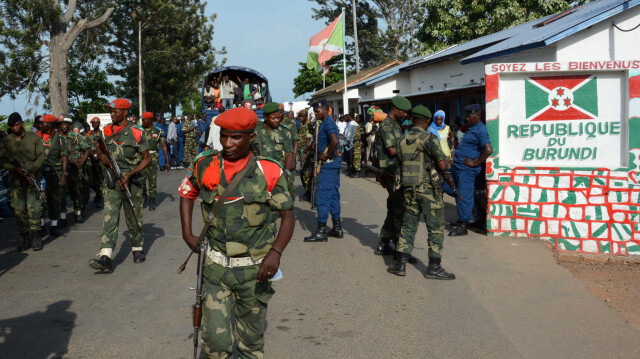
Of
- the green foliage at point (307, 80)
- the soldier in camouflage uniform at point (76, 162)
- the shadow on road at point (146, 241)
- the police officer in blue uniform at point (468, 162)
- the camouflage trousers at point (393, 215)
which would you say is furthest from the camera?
the green foliage at point (307, 80)

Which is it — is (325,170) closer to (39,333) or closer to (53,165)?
(39,333)

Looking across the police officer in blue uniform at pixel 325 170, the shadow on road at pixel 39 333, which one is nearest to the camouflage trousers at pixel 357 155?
the police officer in blue uniform at pixel 325 170

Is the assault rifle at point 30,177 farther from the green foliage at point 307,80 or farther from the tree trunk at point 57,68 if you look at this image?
the green foliage at point 307,80

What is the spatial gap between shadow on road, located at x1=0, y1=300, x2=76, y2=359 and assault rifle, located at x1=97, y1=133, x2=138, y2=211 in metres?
1.63

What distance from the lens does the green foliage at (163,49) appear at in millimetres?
39281

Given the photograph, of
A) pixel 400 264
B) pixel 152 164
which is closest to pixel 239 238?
pixel 400 264

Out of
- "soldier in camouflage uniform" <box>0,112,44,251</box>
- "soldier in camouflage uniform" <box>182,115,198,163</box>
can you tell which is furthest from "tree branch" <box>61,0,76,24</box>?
"soldier in camouflage uniform" <box>0,112,44,251</box>

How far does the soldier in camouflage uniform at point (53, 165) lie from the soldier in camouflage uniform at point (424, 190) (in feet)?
17.8

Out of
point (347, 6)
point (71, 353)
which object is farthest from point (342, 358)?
point (347, 6)

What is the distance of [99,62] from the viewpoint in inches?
1347

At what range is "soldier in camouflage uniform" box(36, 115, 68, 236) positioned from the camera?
8844 millimetres

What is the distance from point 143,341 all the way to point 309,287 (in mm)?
1869

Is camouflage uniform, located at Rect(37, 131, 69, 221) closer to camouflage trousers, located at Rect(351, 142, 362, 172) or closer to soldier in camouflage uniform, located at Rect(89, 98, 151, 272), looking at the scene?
soldier in camouflage uniform, located at Rect(89, 98, 151, 272)

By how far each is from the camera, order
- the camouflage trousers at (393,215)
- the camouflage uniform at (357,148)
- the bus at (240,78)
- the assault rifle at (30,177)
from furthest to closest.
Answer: the bus at (240,78), the camouflage uniform at (357,148), the assault rifle at (30,177), the camouflage trousers at (393,215)
